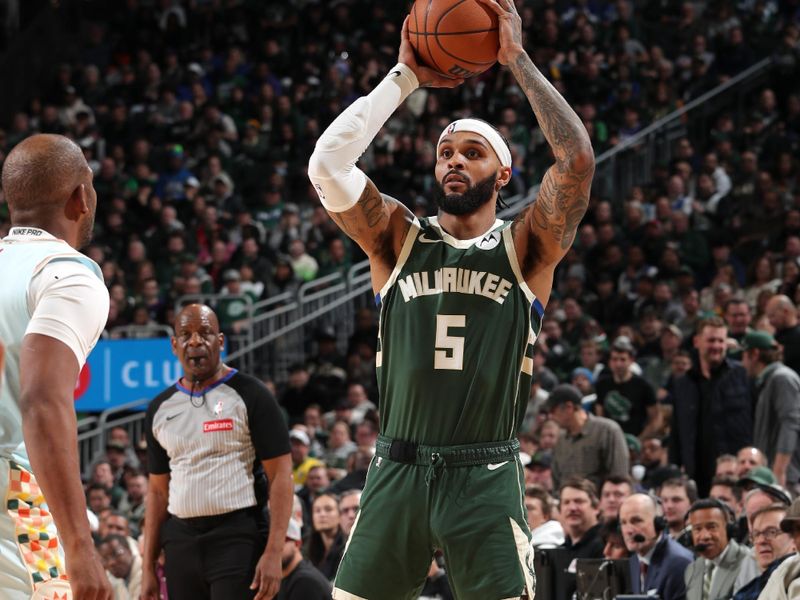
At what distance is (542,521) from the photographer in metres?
8.82

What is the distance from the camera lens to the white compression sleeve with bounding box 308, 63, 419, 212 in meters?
4.55

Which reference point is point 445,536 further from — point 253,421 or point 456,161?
point 253,421

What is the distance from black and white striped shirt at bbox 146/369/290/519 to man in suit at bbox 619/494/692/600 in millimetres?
2456

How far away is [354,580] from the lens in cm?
439

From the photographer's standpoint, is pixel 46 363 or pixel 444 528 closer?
pixel 46 363

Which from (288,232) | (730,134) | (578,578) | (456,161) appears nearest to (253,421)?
(578,578)

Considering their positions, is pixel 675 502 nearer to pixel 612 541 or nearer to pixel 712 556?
pixel 612 541

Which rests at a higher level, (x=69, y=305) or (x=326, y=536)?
(x=69, y=305)

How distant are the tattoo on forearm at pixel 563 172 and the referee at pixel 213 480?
2396mm

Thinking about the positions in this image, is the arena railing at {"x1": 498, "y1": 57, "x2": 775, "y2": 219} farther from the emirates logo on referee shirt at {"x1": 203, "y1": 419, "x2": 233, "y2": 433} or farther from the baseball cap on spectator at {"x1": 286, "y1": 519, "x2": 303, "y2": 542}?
the emirates logo on referee shirt at {"x1": 203, "y1": 419, "x2": 233, "y2": 433}

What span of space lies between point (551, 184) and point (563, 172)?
0.22 feet

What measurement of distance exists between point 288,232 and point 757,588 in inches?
431

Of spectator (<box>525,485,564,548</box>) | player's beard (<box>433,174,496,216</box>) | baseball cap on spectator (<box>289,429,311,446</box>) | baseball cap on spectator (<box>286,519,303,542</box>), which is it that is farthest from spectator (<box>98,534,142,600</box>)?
player's beard (<box>433,174,496,216</box>)

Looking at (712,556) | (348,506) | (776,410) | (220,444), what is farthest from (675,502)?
(220,444)
